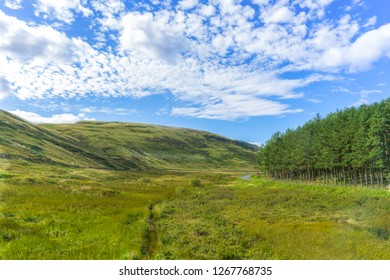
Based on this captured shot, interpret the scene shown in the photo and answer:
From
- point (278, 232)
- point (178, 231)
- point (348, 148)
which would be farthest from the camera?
point (348, 148)

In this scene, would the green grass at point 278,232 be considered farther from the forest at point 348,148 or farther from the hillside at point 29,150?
the hillside at point 29,150

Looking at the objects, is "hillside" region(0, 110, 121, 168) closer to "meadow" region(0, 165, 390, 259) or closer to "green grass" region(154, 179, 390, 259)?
"meadow" region(0, 165, 390, 259)

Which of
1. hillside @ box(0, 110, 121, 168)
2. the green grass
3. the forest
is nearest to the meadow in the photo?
the green grass

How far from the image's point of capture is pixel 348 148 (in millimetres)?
64500

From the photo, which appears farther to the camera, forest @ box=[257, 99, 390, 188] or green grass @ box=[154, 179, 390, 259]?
forest @ box=[257, 99, 390, 188]

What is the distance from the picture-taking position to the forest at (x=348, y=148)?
55938 mm

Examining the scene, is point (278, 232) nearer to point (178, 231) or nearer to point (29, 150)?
point (178, 231)

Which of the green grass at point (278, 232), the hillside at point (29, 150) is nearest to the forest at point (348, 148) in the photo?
the green grass at point (278, 232)

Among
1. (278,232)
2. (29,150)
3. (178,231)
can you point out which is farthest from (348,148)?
(29,150)

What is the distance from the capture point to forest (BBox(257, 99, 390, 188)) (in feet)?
184

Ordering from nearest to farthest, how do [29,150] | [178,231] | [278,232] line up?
[178,231] → [278,232] → [29,150]

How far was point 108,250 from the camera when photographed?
14344mm
